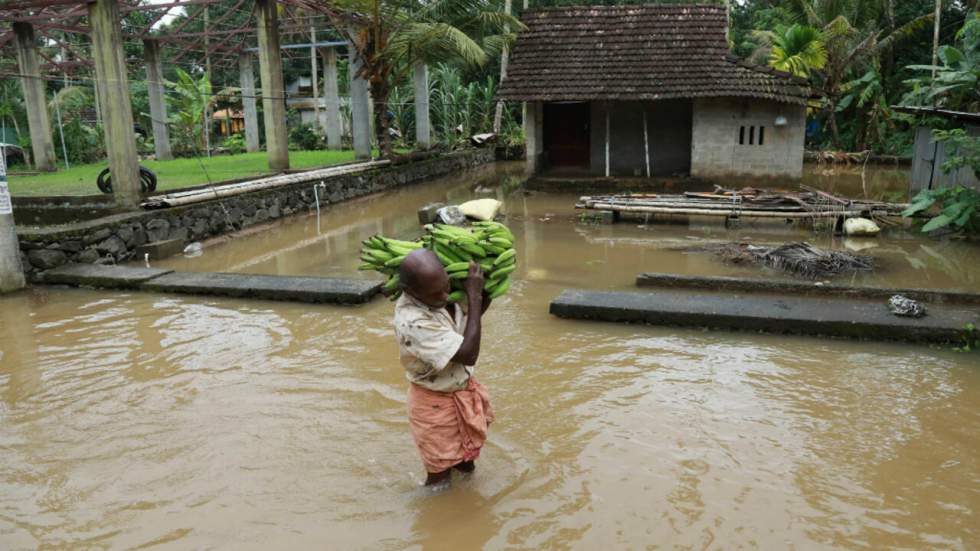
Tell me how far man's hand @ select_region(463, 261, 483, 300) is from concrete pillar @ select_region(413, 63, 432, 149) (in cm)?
1997

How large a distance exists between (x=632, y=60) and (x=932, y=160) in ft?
23.0

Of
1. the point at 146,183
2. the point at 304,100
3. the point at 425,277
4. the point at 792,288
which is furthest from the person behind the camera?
the point at 304,100

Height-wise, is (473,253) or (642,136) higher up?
(642,136)

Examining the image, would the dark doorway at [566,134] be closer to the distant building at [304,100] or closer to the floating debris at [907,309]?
the floating debris at [907,309]

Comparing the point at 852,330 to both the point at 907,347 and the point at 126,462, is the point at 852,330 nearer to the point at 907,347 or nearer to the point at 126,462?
the point at 907,347

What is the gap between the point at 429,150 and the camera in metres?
23.7

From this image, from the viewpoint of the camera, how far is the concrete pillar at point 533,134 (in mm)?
18656

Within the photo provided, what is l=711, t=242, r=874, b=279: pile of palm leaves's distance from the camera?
362 inches

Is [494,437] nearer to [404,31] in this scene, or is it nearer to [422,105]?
[404,31]

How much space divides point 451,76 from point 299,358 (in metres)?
23.8

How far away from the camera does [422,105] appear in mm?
23641

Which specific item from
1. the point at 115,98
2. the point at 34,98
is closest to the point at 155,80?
the point at 34,98

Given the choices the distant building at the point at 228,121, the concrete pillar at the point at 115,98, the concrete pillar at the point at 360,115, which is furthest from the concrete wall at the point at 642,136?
the distant building at the point at 228,121

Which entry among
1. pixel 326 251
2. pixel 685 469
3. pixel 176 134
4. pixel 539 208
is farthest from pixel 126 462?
pixel 176 134
